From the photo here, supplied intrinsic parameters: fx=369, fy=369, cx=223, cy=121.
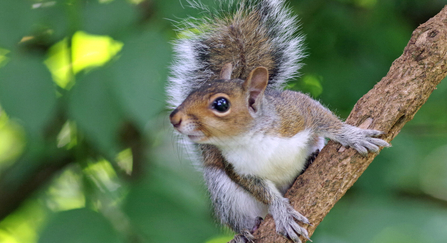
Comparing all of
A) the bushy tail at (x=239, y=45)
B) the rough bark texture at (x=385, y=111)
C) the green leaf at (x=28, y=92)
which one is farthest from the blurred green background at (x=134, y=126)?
the rough bark texture at (x=385, y=111)

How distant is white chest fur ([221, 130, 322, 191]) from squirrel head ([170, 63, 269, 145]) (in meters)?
0.07

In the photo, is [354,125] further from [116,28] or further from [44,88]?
[44,88]

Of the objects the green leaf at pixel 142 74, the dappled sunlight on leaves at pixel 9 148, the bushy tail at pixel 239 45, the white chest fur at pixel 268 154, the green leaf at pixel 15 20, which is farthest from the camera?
the bushy tail at pixel 239 45

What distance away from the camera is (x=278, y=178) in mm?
1415

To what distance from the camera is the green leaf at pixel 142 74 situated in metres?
0.96

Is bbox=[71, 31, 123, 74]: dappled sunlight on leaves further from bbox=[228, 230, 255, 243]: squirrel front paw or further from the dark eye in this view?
bbox=[228, 230, 255, 243]: squirrel front paw

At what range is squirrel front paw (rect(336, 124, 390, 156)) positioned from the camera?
4.07 feet

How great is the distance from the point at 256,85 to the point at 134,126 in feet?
1.49

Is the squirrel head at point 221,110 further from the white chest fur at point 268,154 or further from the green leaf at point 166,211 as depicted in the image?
the green leaf at point 166,211

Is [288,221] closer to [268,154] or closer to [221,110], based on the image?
[268,154]

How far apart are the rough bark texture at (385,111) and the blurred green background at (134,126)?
1.19 feet

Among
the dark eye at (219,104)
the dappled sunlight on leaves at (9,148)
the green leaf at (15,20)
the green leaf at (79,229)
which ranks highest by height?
the dark eye at (219,104)

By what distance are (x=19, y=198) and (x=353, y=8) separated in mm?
1780

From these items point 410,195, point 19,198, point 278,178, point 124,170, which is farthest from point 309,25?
point 19,198
